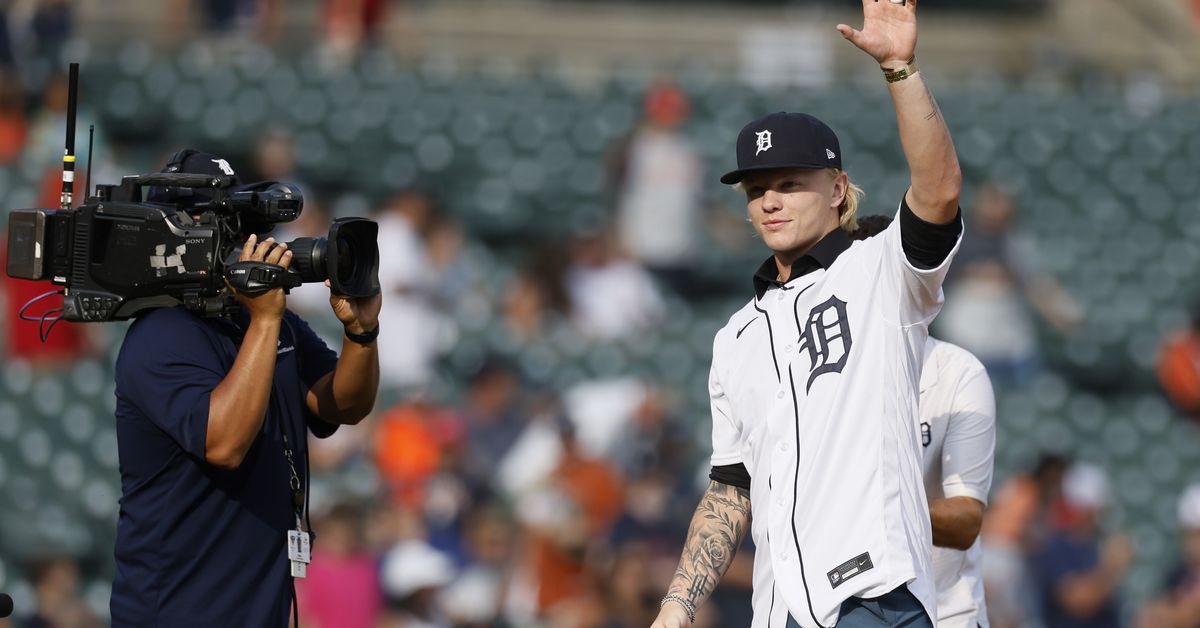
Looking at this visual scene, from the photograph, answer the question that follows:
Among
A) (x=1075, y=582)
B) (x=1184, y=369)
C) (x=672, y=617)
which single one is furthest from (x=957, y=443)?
(x=1184, y=369)

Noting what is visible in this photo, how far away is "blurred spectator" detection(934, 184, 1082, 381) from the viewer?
10.7 meters

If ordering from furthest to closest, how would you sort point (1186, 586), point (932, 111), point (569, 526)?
point (1186, 586) < point (569, 526) < point (932, 111)

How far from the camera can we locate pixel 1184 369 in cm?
1125

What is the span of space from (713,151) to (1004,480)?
3666 mm

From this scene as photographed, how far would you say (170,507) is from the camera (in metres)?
3.80

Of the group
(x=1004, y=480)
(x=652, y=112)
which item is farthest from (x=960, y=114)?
(x=1004, y=480)

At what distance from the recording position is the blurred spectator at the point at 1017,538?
26.4 feet

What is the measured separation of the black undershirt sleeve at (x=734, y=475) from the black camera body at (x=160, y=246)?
103cm

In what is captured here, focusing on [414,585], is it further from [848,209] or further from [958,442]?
[848,209]

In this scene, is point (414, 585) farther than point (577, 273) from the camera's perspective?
No

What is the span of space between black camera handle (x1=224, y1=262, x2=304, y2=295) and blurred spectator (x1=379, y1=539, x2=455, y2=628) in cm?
428

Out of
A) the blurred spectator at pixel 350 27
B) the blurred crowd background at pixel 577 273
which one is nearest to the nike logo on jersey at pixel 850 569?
the blurred crowd background at pixel 577 273

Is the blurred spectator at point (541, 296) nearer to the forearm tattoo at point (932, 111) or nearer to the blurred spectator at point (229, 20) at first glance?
the blurred spectator at point (229, 20)

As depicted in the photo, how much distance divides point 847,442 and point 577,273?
23.7 ft
